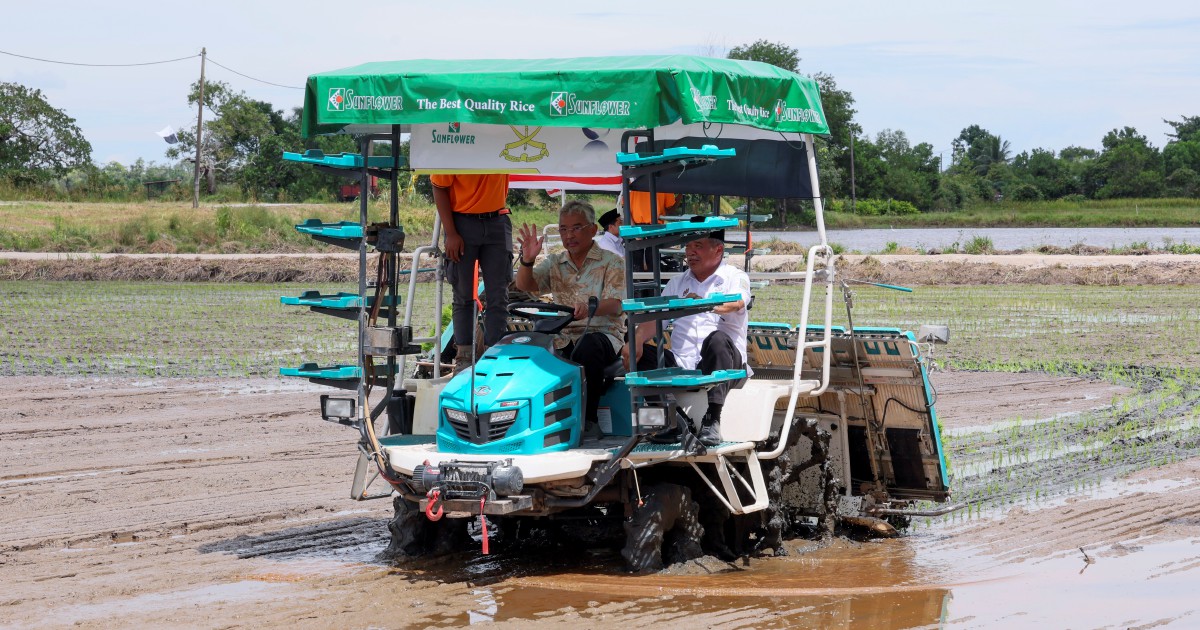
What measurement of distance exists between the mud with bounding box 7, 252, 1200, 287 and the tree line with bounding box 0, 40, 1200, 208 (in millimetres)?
6377

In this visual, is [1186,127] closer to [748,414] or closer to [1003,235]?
[1003,235]

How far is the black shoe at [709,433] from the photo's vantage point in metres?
7.12

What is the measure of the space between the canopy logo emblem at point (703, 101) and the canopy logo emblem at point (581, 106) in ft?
1.06

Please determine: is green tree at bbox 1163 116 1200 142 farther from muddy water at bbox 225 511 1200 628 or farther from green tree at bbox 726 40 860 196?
muddy water at bbox 225 511 1200 628

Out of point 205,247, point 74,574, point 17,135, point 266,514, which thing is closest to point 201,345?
point 266,514

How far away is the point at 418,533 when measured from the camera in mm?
7641

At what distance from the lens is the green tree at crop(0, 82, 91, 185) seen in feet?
179

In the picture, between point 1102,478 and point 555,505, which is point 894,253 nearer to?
point 1102,478

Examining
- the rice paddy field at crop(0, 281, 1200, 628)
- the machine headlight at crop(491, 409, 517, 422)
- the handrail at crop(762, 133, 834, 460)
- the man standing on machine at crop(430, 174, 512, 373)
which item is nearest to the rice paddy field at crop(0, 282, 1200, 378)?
the rice paddy field at crop(0, 281, 1200, 628)

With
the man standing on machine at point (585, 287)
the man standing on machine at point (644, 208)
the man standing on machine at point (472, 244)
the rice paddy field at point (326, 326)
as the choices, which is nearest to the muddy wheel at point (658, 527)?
the man standing on machine at point (585, 287)

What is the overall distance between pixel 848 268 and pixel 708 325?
24342mm

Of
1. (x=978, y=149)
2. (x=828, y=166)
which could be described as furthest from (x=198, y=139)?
(x=978, y=149)

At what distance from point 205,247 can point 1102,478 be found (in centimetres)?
3170

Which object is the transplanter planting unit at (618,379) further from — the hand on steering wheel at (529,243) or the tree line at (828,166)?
the tree line at (828,166)
